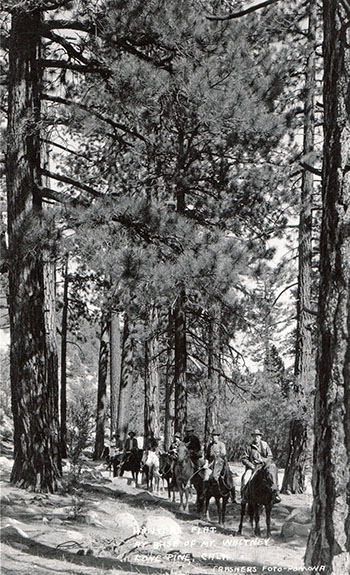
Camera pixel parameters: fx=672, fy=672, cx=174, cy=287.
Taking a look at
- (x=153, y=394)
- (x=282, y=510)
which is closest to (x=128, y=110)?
(x=282, y=510)

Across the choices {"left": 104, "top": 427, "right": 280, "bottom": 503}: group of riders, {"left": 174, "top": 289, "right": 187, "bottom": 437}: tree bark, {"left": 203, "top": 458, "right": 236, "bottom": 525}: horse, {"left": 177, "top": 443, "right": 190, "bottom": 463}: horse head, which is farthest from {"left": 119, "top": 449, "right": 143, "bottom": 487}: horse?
{"left": 203, "top": 458, "right": 236, "bottom": 525}: horse

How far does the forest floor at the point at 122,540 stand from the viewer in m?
7.16

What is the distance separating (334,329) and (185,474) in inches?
373

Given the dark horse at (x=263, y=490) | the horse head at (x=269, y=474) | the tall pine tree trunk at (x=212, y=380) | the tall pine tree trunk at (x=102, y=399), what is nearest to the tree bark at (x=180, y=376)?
the tall pine tree trunk at (x=212, y=380)

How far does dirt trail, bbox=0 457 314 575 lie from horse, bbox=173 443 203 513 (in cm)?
65

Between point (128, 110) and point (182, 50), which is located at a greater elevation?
point (182, 50)

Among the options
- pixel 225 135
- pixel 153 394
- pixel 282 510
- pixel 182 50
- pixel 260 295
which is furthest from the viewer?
pixel 153 394

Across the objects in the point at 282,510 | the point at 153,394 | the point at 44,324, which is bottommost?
the point at 282,510

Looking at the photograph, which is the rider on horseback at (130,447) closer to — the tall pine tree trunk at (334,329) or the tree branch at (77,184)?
the tree branch at (77,184)

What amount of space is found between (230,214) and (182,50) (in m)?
5.32

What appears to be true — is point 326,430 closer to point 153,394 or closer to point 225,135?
point 225,135

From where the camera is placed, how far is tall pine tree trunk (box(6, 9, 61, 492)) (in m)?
10.7

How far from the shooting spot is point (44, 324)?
1090cm

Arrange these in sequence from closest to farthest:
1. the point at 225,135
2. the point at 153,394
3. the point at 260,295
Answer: the point at 225,135 → the point at 260,295 → the point at 153,394
